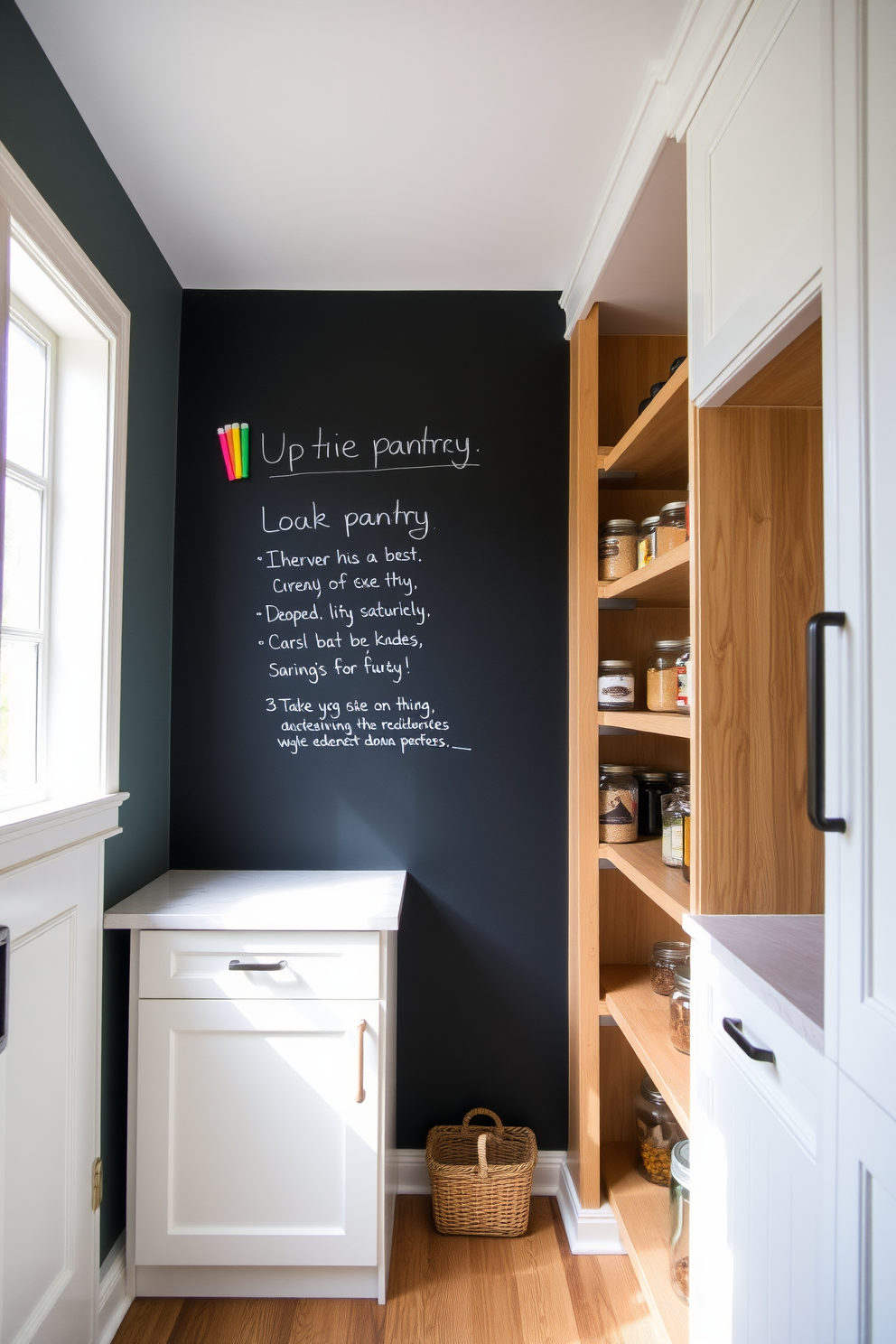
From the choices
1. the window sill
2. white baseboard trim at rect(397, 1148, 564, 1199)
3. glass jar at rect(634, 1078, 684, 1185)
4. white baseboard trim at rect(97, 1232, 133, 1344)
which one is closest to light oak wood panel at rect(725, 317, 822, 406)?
the window sill

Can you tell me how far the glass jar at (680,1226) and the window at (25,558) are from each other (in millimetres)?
1589

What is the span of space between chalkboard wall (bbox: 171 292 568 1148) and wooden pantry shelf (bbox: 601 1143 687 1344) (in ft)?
0.60

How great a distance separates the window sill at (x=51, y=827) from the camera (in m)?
1.35

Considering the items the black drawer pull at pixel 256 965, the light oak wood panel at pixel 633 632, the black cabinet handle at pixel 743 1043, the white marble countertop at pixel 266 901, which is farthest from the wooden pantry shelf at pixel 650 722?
the black drawer pull at pixel 256 965

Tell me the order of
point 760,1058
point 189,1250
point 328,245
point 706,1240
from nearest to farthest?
point 760,1058, point 706,1240, point 189,1250, point 328,245

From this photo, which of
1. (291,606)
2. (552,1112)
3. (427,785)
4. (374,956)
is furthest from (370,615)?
(552,1112)

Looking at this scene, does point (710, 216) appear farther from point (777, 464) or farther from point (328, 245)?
point (328, 245)

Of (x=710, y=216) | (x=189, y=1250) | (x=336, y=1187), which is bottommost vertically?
(x=189, y=1250)

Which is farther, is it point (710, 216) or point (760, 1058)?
point (710, 216)

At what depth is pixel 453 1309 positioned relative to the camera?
183 centimetres

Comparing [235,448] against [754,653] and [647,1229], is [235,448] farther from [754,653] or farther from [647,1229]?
[647,1229]

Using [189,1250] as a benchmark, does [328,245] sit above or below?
above

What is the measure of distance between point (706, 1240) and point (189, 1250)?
4.01ft

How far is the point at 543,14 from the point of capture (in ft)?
4.56
